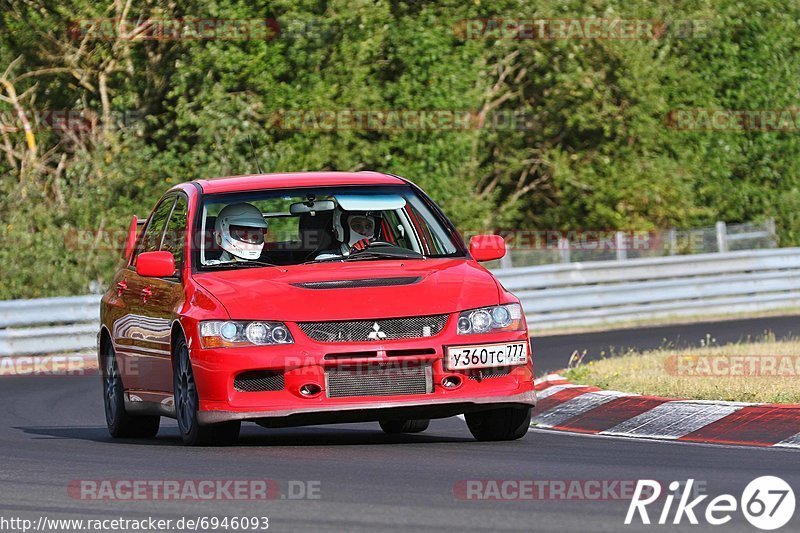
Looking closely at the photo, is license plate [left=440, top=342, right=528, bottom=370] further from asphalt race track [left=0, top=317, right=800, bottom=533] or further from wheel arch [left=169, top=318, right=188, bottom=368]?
wheel arch [left=169, top=318, right=188, bottom=368]

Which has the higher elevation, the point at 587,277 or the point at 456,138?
the point at 456,138

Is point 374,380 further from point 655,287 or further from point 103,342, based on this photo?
point 655,287

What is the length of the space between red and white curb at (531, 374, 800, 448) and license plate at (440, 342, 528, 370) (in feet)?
3.48

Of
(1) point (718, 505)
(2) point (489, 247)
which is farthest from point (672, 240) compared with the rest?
(1) point (718, 505)

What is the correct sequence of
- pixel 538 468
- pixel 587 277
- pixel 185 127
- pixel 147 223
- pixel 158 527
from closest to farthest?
pixel 158 527, pixel 538 468, pixel 147 223, pixel 587 277, pixel 185 127

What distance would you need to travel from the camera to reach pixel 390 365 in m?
9.49

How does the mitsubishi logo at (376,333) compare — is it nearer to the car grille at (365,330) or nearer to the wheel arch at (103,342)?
the car grille at (365,330)

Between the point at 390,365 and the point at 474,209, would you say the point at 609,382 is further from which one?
the point at 474,209

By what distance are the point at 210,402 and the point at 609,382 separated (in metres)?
4.13

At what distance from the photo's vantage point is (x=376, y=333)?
31.2ft

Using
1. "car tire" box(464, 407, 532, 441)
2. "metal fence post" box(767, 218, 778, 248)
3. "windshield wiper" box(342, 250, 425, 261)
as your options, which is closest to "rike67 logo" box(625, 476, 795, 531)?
"car tire" box(464, 407, 532, 441)

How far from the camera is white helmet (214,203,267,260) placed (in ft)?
34.8

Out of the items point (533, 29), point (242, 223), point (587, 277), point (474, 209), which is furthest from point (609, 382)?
point (533, 29)

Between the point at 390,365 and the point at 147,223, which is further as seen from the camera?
the point at 147,223
